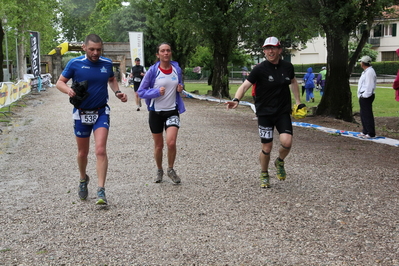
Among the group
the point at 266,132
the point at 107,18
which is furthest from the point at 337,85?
the point at 107,18

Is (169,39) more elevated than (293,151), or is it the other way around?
(169,39)

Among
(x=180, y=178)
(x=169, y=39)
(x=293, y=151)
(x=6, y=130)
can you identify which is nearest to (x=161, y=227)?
(x=180, y=178)

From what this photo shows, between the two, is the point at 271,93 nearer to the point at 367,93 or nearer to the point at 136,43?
the point at 367,93

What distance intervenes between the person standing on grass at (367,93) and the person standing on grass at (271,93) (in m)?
5.86

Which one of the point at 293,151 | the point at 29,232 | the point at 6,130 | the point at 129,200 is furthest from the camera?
the point at 6,130

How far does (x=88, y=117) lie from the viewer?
643 cm

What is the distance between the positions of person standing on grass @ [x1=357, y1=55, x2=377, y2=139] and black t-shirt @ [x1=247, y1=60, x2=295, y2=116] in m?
5.96

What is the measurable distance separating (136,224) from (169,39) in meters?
34.2

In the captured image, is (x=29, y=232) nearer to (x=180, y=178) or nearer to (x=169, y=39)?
(x=180, y=178)

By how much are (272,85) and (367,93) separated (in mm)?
6208

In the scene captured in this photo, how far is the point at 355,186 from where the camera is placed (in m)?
7.17

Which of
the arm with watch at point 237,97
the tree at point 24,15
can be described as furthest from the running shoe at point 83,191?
the tree at point 24,15

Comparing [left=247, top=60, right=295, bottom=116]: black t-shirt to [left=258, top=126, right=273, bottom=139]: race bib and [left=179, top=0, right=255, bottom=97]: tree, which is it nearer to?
[left=258, top=126, right=273, bottom=139]: race bib

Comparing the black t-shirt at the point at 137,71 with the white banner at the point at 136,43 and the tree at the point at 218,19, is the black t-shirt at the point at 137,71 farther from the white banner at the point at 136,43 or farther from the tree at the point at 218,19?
the white banner at the point at 136,43
